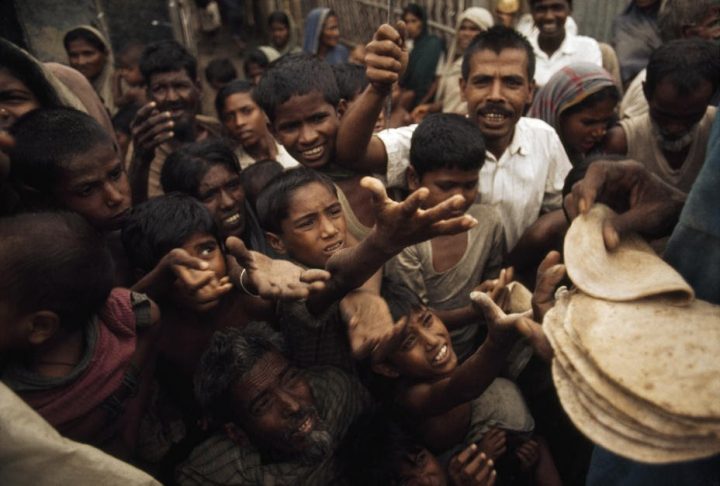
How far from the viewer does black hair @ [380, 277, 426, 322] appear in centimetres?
200

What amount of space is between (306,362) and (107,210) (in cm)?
103

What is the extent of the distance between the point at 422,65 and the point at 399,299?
4935 millimetres

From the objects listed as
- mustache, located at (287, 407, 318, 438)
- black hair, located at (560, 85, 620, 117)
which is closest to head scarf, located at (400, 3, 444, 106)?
black hair, located at (560, 85, 620, 117)

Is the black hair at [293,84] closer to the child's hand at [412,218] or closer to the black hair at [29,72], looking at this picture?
the black hair at [29,72]

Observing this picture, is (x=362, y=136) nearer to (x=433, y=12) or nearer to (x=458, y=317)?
(x=458, y=317)

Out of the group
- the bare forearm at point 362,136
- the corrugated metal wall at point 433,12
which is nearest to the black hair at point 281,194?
the bare forearm at point 362,136

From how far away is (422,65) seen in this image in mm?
6355

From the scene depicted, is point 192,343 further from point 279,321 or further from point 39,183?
point 39,183

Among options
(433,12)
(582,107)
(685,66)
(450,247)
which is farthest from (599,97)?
(433,12)

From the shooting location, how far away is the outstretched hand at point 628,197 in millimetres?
1396

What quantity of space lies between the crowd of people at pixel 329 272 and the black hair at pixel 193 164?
0.02m

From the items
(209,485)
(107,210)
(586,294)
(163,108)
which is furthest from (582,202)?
(163,108)

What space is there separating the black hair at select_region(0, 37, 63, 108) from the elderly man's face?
1.59 meters

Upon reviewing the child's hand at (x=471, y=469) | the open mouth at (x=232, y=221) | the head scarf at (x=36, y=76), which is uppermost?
the head scarf at (x=36, y=76)
